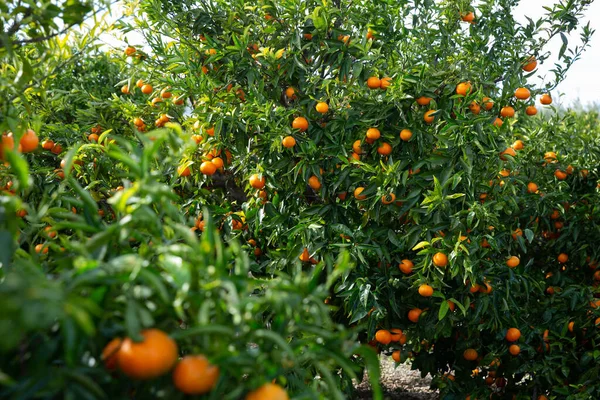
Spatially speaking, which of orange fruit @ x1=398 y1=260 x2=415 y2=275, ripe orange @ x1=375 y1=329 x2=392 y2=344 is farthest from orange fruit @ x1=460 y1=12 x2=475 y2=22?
ripe orange @ x1=375 y1=329 x2=392 y2=344

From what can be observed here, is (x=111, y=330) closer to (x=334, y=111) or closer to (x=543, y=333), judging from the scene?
(x=334, y=111)

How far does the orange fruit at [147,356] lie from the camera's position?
748 millimetres

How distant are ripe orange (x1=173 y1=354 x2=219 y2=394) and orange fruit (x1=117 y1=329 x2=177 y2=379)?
0.07 ft

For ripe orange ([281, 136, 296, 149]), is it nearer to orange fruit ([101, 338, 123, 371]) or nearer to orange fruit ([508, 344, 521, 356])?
orange fruit ([508, 344, 521, 356])

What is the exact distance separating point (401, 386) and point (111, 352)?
3525 millimetres

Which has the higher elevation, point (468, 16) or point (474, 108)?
point (468, 16)

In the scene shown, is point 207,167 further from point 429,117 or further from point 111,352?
point 111,352

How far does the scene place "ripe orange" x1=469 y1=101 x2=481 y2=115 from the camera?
2.28m

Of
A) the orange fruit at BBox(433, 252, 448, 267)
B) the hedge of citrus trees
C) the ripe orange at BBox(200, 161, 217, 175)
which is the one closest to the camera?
the orange fruit at BBox(433, 252, 448, 267)

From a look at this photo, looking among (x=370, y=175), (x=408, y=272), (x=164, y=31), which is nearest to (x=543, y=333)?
(x=408, y=272)

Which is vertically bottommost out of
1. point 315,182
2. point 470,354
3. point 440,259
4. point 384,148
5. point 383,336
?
point 383,336

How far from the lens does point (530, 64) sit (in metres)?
2.58

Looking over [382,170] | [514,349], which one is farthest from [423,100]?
[514,349]

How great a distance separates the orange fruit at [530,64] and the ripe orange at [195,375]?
2.28 metres
